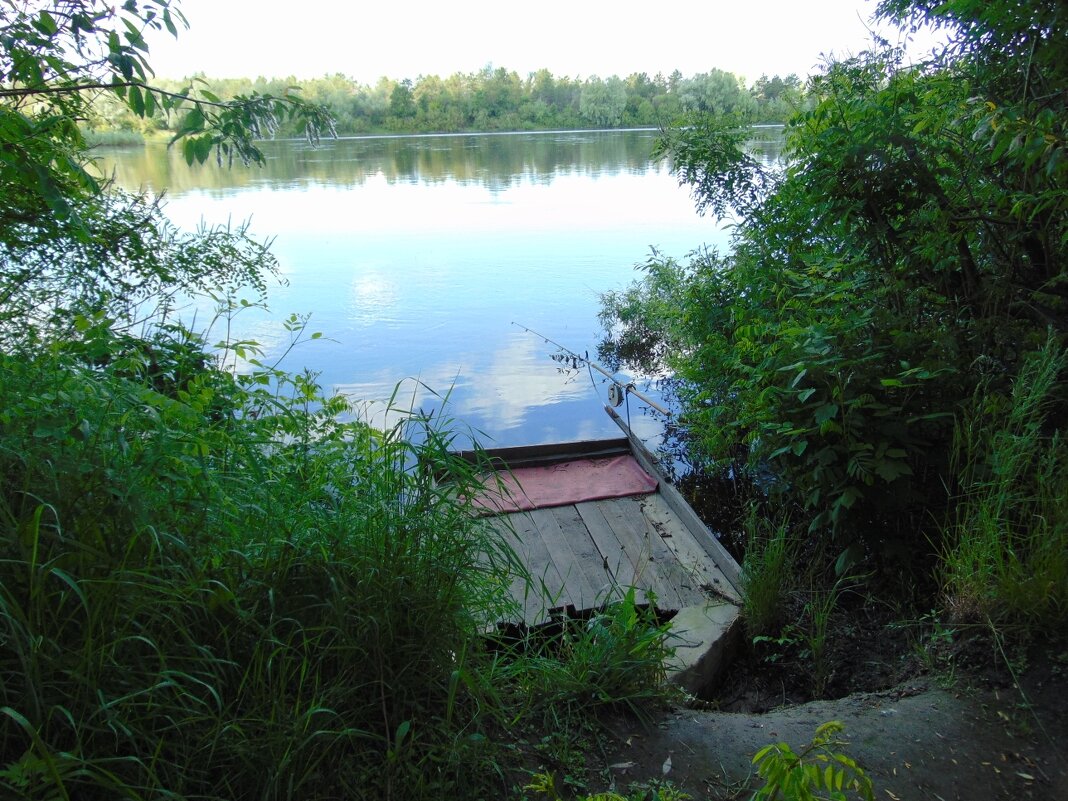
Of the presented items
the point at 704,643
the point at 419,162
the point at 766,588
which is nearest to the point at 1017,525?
the point at 766,588

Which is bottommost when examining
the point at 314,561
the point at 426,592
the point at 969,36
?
the point at 426,592

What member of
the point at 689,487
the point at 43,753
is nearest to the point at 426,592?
the point at 43,753

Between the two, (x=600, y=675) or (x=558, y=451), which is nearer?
(x=600, y=675)

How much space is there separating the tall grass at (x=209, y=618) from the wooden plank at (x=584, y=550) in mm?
1733

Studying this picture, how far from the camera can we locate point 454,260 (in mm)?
13500

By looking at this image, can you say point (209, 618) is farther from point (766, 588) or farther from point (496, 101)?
point (496, 101)

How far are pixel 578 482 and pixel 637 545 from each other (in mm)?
961

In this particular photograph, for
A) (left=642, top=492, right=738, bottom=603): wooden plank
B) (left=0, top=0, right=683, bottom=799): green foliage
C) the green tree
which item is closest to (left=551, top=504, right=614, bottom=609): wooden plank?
(left=642, top=492, right=738, bottom=603): wooden plank

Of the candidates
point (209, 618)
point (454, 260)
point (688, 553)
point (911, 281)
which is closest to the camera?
point (209, 618)

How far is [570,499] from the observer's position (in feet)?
15.0

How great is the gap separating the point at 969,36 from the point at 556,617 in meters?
3.22

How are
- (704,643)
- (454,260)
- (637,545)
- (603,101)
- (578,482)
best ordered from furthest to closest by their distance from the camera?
(603,101) → (454,260) → (578,482) → (637,545) → (704,643)

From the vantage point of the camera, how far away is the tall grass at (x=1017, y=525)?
2.02 metres

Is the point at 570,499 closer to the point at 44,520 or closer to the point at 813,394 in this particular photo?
the point at 813,394
